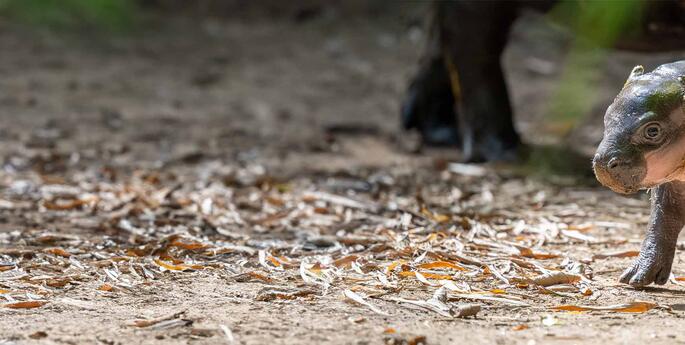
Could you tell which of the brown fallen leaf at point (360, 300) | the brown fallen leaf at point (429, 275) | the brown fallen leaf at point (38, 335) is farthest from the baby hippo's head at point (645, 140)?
the brown fallen leaf at point (38, 335)

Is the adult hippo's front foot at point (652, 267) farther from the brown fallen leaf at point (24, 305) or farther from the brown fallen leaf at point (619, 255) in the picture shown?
the brown fallen leaf at point (24, 305)

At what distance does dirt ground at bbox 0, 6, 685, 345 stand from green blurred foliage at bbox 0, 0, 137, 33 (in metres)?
0.20

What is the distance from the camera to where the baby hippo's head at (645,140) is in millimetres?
2520

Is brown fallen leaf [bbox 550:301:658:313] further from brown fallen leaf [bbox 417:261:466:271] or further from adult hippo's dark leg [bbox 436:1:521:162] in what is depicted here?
adult hippo's dark leg [bbox 436:1:521:162]

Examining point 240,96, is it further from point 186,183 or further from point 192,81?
Answer: point 186,183

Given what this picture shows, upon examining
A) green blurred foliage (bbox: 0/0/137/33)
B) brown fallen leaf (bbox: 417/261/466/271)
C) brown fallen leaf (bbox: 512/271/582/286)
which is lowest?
brown fallen leaf (bbox: 417/261/466/271)

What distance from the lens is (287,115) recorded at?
633cm

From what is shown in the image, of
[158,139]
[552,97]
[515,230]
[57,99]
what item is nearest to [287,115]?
[158,139]

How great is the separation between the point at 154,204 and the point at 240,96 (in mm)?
2760

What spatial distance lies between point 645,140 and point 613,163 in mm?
104

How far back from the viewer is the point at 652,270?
9.04ft

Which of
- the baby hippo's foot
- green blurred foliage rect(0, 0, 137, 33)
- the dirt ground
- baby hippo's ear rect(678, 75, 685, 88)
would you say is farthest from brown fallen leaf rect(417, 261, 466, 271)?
green blurred foliage rect(0, 0, 137, 33)

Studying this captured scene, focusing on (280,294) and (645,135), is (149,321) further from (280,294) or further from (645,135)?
(645,135)

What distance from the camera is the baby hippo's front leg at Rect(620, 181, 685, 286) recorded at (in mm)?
2762
